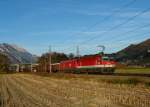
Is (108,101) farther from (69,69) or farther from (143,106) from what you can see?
(69,69)

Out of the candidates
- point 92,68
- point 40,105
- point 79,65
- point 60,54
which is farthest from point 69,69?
point 60,54

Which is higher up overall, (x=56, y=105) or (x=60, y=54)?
(x=60, y=54)

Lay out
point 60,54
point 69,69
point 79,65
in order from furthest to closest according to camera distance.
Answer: point 60,54 < point 69,69 < point 79,65

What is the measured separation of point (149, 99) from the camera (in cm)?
1933

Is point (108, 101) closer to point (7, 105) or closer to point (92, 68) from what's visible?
point (7, 105)

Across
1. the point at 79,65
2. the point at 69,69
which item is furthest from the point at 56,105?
the point at 69,69

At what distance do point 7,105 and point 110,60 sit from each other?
45749 millimetres

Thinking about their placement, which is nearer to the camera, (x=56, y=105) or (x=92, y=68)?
(x=56, y=105)

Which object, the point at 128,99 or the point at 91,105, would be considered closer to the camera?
the point at 91,105

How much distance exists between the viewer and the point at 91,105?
18.8 meters

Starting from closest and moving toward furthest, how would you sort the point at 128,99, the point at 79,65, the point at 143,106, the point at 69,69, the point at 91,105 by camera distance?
the point at 143,106 → the point at 91,105 → the point at 128,99 → the point at 79,65 → the point at 69,69

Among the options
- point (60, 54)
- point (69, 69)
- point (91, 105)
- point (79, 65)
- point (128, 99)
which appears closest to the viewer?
point (91, 105)

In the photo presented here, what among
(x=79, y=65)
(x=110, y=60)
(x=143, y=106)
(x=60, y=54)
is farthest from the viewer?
(x=60, y=54)

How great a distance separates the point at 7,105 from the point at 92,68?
1874 inches
